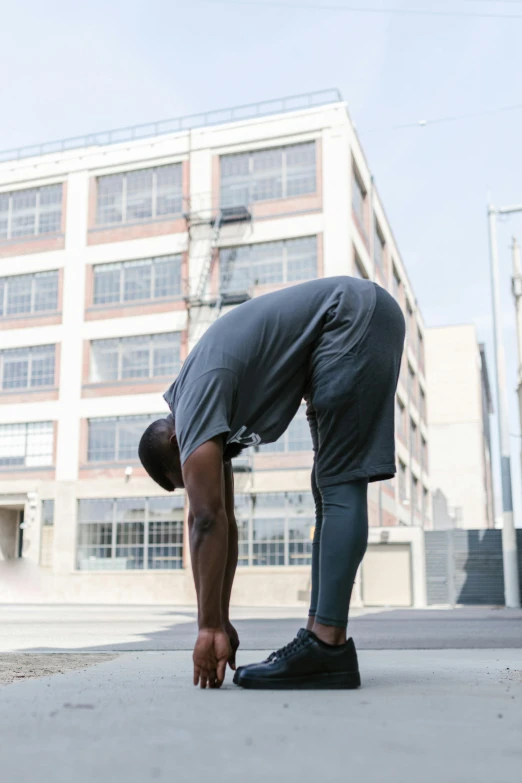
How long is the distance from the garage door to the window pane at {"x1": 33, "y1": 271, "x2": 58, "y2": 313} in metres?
15.9

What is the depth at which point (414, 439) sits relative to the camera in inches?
2008

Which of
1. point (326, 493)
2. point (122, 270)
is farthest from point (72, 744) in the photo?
point (122, 270)

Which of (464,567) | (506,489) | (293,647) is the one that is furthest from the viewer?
(464,567)

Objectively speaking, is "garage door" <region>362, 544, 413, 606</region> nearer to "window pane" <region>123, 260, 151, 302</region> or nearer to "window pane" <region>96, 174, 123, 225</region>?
"window pane" <region>123, 260, 151, 302</region>

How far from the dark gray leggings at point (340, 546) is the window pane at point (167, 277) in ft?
105

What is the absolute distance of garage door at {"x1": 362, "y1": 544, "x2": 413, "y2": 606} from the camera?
32438 mm

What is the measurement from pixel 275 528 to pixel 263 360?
2892 cm

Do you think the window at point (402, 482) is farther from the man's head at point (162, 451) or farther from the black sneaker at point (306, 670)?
the black sneaker at point (306, 670)

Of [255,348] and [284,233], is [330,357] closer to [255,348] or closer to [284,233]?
[255,348]

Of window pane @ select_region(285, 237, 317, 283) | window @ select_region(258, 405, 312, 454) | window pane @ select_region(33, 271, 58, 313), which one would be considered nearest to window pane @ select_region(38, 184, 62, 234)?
window pane @ select_region(33, 271, 58, 313)

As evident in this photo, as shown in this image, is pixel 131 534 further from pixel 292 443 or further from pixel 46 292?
pixel 46 292

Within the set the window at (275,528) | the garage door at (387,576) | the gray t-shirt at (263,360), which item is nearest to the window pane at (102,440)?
the window at (275,528)

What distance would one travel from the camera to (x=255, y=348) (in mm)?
2783

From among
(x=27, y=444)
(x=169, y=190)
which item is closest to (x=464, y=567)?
(x=27, y=444)
